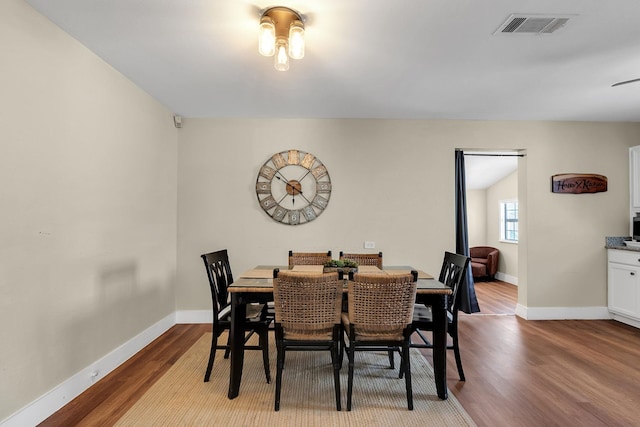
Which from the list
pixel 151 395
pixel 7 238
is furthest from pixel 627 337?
pixel 7 238

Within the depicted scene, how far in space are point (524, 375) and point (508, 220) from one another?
519cm

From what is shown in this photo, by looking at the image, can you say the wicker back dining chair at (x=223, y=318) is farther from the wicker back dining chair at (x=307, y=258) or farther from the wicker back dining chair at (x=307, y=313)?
the wicker back dining chair at (x=307, y=258)

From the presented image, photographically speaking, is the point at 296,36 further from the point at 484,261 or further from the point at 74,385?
the point at 484,261

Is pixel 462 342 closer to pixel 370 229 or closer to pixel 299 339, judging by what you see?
pixel 370 229

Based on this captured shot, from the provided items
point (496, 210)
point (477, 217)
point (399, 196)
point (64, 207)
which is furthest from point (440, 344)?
point (477, 217)

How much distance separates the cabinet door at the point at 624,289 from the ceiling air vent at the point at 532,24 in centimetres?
328

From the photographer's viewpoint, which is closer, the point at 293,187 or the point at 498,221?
the point at 293,187

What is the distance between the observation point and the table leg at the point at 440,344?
2.49m

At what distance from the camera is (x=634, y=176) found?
439 cm

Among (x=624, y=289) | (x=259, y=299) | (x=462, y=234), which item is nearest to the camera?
(x=259, y=299)

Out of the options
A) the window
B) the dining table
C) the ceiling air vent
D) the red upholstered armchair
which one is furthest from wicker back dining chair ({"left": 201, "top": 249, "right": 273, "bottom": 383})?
the window

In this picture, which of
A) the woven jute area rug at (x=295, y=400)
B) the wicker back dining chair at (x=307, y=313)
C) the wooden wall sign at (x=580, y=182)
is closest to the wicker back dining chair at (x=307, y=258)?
the woven jute area rug at (x=295, y=400)

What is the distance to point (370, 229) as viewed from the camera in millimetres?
4363

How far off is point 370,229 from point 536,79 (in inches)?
90.0
